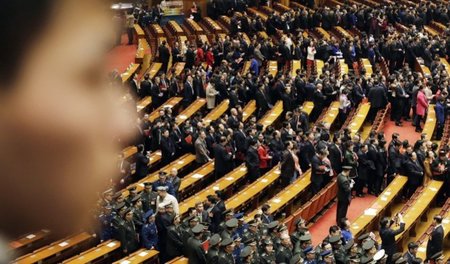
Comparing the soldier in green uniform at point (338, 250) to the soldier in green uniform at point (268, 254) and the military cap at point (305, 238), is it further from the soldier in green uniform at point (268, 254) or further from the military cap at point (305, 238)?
the soldier in green uniform at point (268, 254)

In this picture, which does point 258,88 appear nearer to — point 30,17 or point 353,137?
point 353,137

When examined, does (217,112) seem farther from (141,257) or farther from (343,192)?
(141,257)

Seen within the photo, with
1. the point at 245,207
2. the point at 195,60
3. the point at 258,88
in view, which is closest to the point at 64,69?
the point at 245,207

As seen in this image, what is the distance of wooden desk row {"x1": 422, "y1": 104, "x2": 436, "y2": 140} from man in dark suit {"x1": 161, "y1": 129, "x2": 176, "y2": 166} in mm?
5539

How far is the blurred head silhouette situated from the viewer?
714mm

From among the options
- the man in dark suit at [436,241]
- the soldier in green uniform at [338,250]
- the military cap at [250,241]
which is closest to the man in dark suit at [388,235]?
the man in dark suit at [436,241]

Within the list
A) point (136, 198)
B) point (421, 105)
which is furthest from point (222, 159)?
point (421, 105)

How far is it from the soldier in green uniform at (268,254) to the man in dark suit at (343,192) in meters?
2.89

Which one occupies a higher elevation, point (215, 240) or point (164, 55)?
point (215, 240)

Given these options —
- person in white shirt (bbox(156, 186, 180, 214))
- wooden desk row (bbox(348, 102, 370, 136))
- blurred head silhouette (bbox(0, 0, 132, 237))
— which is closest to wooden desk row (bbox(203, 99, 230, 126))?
wooden desk row (bbox(348, 102, 370, 136))

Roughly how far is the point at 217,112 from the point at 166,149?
3.17 metres

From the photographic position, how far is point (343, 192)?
1242 centimetres

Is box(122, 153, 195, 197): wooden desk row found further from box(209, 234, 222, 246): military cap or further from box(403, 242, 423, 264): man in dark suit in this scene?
box(403, 242, 423, 264): man in dark suit

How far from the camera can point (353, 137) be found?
14.7 metres
